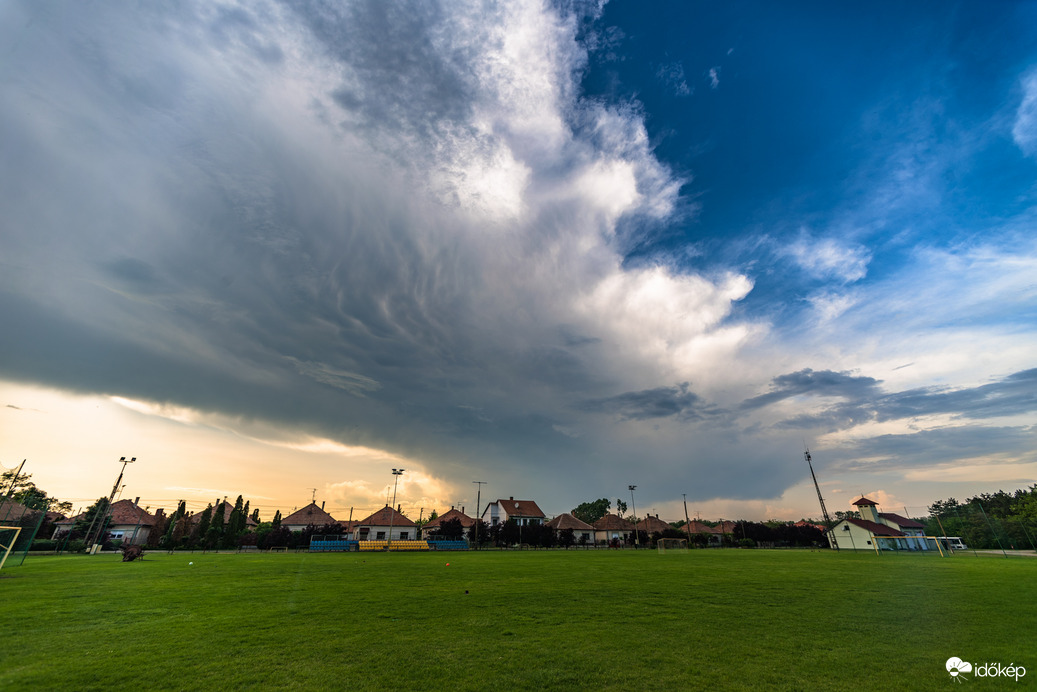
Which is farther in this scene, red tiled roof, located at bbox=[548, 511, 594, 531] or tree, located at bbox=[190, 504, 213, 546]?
red tiled roof, located at bbox=[548, 511, 594, 531]

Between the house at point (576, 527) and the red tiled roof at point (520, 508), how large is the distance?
4449 millimetres

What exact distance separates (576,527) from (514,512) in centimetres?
1333

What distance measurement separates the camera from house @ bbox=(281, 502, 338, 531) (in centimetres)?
8394

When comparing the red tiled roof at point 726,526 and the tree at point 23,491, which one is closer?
the tree at point 23,491

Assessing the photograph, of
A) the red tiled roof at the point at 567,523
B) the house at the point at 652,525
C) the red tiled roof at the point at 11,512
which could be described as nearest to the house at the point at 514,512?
the red tiled roof at the point at 567,523

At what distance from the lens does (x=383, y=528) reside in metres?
79.0

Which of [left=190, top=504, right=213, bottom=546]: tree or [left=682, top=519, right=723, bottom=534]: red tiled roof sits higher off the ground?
[left=682, top=519, right=723, bottom=534]: red tiled roof

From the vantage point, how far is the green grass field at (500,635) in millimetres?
7328

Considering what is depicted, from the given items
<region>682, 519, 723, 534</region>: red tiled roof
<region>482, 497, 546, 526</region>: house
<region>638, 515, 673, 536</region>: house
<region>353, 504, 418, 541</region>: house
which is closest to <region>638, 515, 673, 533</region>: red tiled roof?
<region>638, 515, 673, 536</region>: house

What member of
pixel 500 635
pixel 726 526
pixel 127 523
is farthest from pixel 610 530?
pixel 500 635

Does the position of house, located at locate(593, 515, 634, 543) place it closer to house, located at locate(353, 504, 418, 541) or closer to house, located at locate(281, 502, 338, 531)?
house, located at locate(353, 504, 418, 541)

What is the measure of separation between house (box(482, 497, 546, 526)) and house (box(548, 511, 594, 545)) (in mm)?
3973

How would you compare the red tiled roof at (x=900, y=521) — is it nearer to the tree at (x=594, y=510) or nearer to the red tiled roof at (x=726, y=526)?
the red tiled roof at (x=726, y=526)

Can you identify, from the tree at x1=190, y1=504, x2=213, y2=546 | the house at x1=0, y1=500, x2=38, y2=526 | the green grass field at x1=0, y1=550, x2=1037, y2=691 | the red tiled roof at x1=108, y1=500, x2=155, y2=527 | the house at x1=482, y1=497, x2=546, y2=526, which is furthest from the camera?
the house at x1=482, y1=497, x2=546, y2=526
